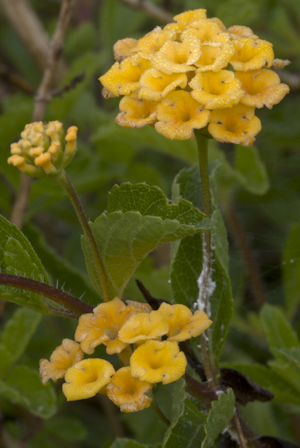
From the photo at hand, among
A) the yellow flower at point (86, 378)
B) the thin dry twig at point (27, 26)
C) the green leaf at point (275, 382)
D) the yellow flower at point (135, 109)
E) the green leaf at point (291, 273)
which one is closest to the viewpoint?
the yellow flower at point (86, 378)


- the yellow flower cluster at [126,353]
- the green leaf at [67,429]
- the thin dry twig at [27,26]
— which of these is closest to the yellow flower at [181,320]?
the yellow flower cluster at [126,353]

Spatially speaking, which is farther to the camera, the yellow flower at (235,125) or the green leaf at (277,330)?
the green leaf at (277,330)

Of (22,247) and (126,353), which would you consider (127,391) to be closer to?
(126,353)

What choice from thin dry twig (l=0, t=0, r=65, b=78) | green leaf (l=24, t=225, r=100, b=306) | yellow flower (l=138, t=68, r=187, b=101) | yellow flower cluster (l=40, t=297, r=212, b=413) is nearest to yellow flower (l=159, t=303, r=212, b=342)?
yellow flower cluster (l=40, t=297, r=212, b=413)

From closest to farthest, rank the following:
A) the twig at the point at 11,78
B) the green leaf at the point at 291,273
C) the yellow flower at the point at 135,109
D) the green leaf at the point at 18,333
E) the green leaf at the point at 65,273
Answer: the yellow flower at the point at 135,109 → the green leaf at the point at 18,333 → the green leaf at the point at 65,273 → the green leaf at the point at 291,273 → the twig at the point at 11,78

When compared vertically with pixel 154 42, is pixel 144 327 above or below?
below

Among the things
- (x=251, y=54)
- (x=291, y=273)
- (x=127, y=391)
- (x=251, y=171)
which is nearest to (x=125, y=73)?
(x=251, y=54)

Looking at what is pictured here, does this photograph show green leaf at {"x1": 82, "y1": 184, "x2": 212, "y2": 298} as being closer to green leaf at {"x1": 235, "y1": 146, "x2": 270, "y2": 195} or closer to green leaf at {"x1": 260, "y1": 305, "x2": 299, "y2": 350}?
green leaf at {"x1": 260, "y1": 305, "x2": 299, "y2": 350}

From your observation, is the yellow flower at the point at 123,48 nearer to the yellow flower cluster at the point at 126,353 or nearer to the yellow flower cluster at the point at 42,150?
the yellow flower cluster at the point at 42,150
